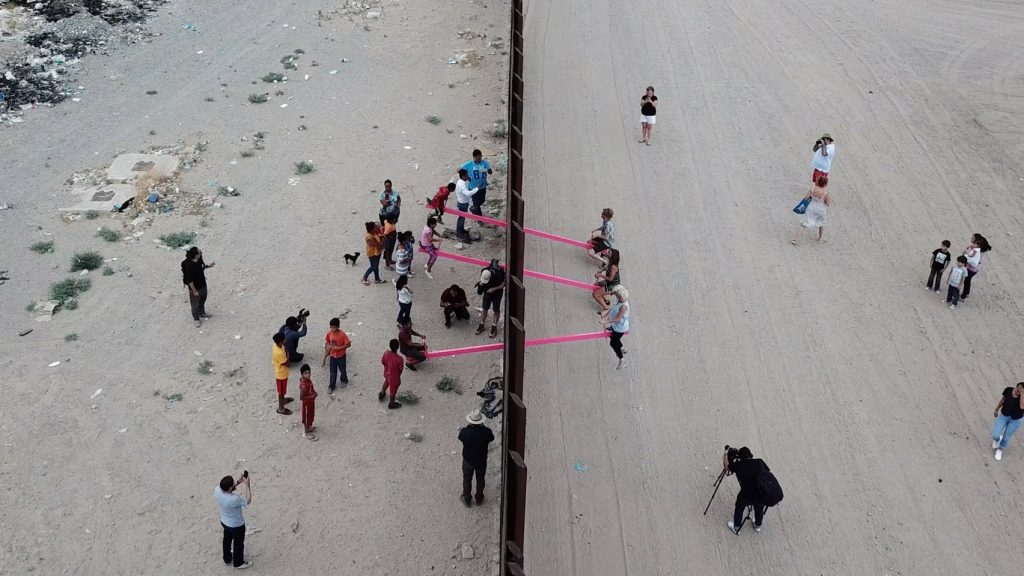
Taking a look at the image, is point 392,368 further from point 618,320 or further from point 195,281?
point 195,281

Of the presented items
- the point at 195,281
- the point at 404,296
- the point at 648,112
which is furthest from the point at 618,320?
the point at 648,112

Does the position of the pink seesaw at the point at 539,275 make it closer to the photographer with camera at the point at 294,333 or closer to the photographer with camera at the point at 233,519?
the photographer with camera at the point at 294,333

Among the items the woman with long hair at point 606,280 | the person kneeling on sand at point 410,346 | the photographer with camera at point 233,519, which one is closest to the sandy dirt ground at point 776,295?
the woman with long hair at point 606,280

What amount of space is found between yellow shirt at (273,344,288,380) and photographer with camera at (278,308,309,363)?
20.3 inches

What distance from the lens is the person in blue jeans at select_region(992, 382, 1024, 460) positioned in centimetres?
1041

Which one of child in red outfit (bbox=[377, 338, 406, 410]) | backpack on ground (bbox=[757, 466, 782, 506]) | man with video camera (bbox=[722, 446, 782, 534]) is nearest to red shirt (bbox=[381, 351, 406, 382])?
child in red outfit (bbox=[377, 338, 406, 410])

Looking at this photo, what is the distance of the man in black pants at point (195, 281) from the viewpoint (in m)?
11.9

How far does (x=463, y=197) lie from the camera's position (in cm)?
1430

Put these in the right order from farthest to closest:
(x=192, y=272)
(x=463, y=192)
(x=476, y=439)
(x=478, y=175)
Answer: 1. (x=478, y=175)
2. (x=463, y=192)
3. (x=192, y=272)
4. (x=476, y=439)

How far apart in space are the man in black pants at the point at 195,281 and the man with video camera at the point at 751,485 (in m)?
7.30

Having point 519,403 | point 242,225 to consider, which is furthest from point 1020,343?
point 242,225

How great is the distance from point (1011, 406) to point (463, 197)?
27.1 feet

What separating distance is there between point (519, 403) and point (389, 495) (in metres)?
2.11

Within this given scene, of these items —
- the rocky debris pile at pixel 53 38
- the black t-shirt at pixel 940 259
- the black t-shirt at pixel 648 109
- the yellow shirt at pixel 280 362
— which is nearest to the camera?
the yellow shirt at pixel 280 362
